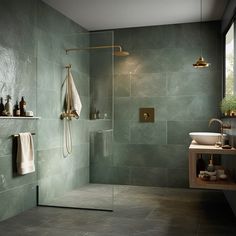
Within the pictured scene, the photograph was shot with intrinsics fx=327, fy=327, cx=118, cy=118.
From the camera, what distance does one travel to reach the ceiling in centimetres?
436

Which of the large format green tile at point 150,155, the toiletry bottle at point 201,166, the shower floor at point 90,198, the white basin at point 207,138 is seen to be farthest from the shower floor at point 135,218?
the white basin at point 207,138

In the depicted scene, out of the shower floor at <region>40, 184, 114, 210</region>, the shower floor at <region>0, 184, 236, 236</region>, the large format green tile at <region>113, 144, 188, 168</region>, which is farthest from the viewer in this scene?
the large format green tile at <region>113, 144, 188, 168</region>

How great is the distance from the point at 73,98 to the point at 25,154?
99 centimetres

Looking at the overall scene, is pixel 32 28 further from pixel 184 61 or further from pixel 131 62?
pixel 184 61

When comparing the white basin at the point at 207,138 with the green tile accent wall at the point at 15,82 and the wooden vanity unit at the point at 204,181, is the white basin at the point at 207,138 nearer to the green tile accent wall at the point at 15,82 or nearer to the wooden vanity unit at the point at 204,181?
the wooden vanity unit at the point at 204,181

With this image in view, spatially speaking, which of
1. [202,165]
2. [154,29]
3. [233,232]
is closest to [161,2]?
[154,29]

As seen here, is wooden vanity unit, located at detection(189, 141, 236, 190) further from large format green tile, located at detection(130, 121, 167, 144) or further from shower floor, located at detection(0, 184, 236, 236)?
large format green tile, located at detection(130, 121, 167, 144)

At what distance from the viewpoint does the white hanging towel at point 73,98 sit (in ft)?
14.0

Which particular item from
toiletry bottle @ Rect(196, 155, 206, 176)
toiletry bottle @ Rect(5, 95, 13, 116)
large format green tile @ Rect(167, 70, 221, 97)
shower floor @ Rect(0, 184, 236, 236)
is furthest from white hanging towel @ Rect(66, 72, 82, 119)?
large format green tile @ Rect(167, 70, 221, 97)

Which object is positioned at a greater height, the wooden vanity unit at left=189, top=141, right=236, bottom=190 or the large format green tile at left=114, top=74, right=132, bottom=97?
the large format green tile at left=114, top=74, right=132, bottom=97

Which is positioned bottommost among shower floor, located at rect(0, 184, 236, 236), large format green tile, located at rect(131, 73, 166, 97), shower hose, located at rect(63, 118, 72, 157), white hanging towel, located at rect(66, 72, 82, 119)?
shower floor, located at rect(0, 184, 236, 236)

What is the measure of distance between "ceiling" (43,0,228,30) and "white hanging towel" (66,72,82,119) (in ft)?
3.27

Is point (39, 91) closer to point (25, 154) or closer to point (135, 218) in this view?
point (25, 154)

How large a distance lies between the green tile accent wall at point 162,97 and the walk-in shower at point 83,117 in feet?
3.68
